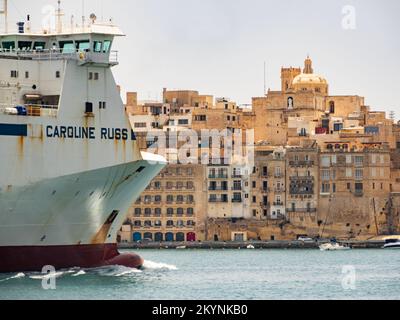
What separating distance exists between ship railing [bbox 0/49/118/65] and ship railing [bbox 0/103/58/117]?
2.31m

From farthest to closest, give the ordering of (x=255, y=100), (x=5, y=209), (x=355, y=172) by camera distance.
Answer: (x=255, y=100) → (x=355, y=172) → (x=5, y=209)

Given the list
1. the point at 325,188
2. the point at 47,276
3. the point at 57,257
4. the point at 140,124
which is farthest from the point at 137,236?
the point at 47,276

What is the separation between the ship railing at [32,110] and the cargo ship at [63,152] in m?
0.05

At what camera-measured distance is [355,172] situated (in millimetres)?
135375

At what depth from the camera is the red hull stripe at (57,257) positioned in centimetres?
6294

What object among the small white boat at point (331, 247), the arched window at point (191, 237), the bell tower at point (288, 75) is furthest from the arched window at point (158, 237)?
the bell tower at point (288, 75)

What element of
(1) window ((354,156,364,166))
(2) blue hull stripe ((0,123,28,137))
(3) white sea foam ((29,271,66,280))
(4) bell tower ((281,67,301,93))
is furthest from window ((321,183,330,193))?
(2) blue hull stripe ((0,123,28,137))

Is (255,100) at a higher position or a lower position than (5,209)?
higher

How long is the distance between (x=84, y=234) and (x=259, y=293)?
7486 mm

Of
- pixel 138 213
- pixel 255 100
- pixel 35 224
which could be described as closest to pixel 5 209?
pixel 35 224

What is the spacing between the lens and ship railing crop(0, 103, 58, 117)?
2475 inches

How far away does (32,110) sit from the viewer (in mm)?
63688

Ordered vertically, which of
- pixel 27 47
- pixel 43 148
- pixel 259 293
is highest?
pixel 27 47
